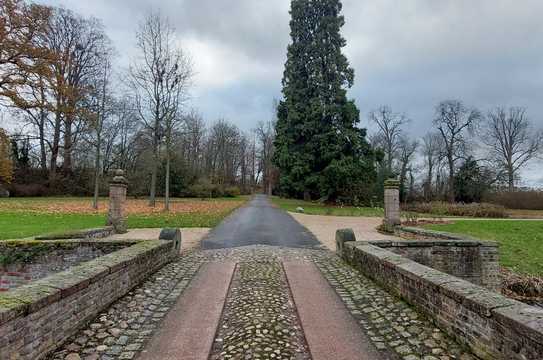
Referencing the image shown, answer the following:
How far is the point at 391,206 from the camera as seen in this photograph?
39.7ft

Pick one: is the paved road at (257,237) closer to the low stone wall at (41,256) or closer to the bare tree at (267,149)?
the low stone wall at (41,256)

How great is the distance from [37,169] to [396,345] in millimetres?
39020

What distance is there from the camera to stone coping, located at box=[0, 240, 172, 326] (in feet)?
8.55

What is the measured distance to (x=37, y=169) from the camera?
33.1 metres

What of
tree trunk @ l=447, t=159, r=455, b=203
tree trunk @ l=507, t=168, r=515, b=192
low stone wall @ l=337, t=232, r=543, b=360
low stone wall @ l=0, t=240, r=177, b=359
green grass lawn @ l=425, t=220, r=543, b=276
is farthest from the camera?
tree trunk @ l=507, t=168, r=515, b=192

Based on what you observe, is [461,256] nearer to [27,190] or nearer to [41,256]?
[41,256]

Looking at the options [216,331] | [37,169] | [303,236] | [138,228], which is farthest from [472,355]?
[37,169]

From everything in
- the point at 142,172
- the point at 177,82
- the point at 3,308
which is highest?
the point at 177,82

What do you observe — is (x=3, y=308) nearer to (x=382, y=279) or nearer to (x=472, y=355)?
(x=472, y=355)

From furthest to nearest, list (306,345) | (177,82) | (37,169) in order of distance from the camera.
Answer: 1. (37,169)
2. (177,82)
3. (306,345)

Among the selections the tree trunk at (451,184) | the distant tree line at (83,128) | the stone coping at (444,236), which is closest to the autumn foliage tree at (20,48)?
the distant tree line at (83,128)

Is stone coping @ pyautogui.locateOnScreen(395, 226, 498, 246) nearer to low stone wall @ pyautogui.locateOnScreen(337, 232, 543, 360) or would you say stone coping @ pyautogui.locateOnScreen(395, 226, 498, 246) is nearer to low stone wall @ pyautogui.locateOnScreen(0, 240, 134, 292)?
low stone wall @ pyautogui.locateOnScreen(337, 232, 543, 360)

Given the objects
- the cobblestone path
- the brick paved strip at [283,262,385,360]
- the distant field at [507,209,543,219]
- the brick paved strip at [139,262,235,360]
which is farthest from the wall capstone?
the distant field at [507,209,543,219]

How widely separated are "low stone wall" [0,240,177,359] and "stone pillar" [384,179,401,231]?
9.52 metres
